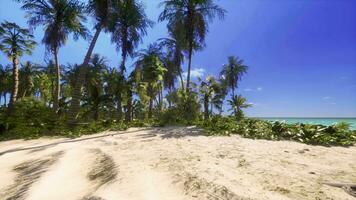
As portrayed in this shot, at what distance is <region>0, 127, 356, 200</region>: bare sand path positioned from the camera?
372 cm

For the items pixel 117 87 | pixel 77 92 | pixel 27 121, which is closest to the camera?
pixel 77 92

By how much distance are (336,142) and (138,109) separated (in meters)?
44.4

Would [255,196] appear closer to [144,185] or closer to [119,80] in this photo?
[144,185]

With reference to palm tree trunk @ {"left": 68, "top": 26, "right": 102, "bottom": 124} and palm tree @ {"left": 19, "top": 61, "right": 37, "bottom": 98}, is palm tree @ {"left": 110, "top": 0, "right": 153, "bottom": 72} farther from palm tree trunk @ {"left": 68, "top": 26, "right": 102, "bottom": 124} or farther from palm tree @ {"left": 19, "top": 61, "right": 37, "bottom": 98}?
palm tree @ {"left": 19, "top": 61, "right": 37, "bottom": 98}

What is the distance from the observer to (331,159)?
239 inches

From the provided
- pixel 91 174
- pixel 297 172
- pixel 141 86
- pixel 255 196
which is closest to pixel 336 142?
pixel 297 172

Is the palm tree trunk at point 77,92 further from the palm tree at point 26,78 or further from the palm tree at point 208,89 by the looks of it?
the palm tree at point 26,78

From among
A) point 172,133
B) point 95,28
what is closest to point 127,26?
point 95,28

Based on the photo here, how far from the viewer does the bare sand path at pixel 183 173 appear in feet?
12.2

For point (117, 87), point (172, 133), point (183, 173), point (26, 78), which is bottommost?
point (183, 173)

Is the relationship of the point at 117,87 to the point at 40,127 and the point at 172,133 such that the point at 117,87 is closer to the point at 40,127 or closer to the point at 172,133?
the point at 40,127

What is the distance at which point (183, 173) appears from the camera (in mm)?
4645

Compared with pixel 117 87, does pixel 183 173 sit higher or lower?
lower

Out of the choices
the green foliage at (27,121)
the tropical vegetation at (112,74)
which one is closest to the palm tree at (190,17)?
the tropical vegetation at (112,74)
